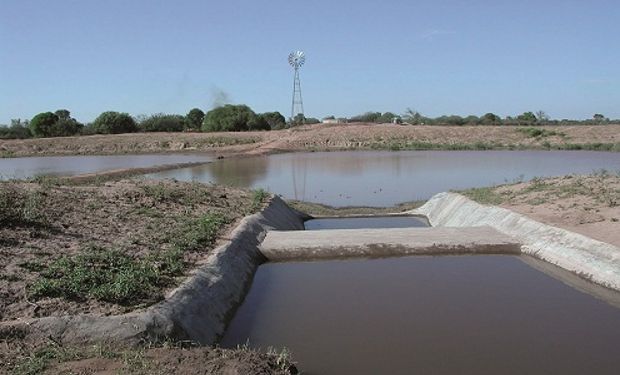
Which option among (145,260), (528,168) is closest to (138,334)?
(145,260)

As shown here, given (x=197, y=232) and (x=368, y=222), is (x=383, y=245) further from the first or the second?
(x=368, y=222)

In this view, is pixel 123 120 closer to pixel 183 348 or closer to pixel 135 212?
pixel 135 212

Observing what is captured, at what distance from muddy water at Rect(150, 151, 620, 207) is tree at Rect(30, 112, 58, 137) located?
51369 millimetres

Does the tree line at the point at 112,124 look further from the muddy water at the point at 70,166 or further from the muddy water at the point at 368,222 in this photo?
the muddy water at the point at 368,222

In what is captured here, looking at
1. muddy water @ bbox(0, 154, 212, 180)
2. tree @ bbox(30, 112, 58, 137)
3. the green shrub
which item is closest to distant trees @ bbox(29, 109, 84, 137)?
tree @ bbox(30, 112, 58, 137)

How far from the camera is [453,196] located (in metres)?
19.9

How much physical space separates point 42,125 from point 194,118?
29182 mm

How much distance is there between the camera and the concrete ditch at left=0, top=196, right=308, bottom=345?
22.4 feet

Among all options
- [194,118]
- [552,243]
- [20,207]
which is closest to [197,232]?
[20,207]

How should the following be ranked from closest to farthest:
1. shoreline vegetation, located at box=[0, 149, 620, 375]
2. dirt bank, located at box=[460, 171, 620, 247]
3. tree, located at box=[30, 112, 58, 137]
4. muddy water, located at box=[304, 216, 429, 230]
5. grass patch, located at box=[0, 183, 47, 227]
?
shoreline vegetation, located at box=[0, 149, 620, 375], grass patch, located at box=[0, 183, 47, 227], dirt bank, located at box=[460, 171, 620, 247], muddy water, located at box=[304, 216, 429, 230], tree, located at box=[30, 112, 58, 137]

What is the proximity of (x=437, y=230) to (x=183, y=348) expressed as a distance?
29.7ft

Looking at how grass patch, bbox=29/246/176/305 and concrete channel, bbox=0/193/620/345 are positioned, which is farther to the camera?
grass patch, bbox=29/246/176/305

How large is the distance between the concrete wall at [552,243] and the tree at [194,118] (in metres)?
91.7

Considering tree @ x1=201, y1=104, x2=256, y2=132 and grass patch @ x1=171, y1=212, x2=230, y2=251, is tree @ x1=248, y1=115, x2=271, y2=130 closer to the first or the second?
tree @ x1=201, y1=104, x2=256, y2=132
